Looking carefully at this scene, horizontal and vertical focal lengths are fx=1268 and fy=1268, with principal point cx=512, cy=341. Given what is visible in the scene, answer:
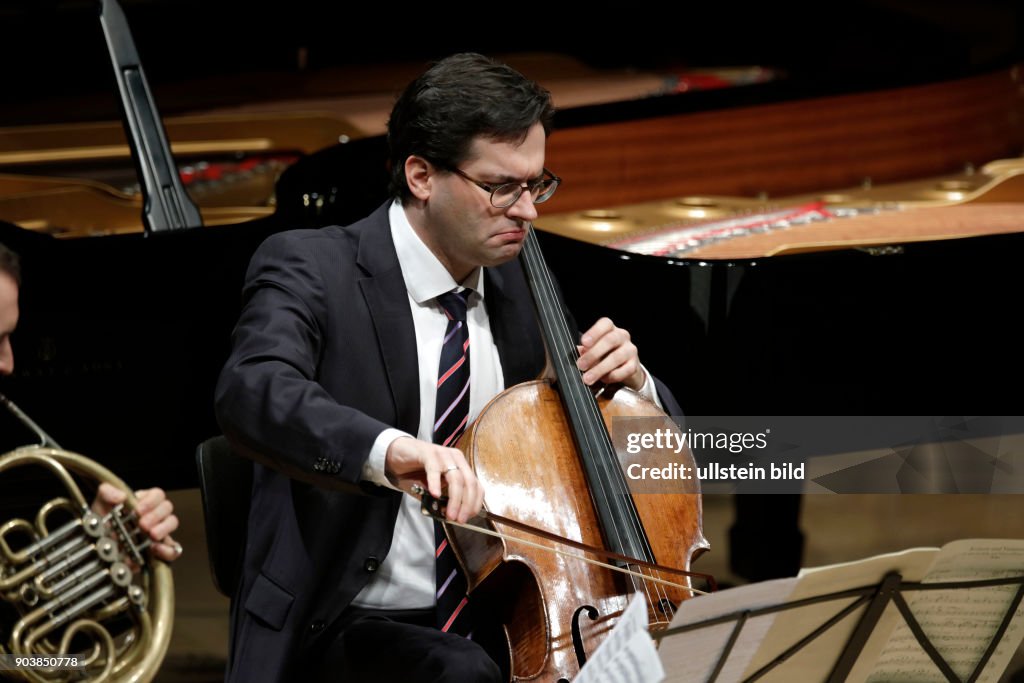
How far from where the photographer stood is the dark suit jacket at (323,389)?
6.76 ft

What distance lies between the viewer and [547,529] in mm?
2025

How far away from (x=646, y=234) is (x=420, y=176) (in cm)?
144

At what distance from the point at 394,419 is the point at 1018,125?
3.00m

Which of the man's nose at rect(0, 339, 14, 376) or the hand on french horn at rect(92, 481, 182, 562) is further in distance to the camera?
the man's nose at rect(0, 339, 14, 376)

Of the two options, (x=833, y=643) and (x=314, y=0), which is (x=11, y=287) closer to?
(x=833, y=643)

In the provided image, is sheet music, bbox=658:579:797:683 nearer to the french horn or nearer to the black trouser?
the black trouser

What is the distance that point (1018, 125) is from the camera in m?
4.31

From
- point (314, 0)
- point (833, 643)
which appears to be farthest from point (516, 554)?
point (314, 0)

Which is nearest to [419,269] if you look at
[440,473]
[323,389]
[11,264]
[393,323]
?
[393,323]

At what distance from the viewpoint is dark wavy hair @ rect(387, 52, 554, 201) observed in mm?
2129

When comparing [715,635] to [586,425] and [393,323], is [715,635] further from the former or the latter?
[393,323]

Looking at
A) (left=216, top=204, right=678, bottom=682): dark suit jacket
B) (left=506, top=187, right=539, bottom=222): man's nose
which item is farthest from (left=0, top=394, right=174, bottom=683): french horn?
(left=506, top=187, right=539, bottom=222): man's nose

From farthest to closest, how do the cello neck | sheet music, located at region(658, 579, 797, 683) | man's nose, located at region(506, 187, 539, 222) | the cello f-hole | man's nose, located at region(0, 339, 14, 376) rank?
man's nose, located at region(0, 339, 14, 376), man's nose, located at region(506, 187, 539, 222), the cello neck, the cello f-hole, sheet music, located at region(658, 579, 797, 683)

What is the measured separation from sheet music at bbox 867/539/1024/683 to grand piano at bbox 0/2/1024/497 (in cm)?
110
